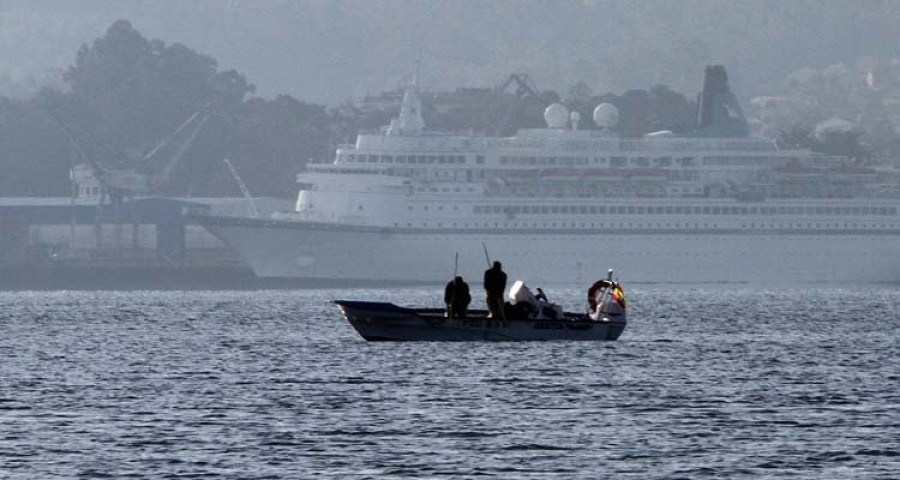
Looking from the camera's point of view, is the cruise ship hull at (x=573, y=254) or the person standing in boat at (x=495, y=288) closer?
the person standing in boat at (x=495, y=288)

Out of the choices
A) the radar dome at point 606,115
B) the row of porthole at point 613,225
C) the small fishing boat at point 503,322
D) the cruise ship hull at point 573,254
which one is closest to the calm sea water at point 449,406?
the small fishing boat at point 503,322

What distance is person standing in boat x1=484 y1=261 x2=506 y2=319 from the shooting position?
224ft

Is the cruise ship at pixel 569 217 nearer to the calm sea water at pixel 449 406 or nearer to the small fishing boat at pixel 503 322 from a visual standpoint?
the calm sea water at pixel 449 406

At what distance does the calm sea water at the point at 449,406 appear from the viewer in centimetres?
4419

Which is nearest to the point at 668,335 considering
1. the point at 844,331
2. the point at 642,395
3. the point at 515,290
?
the point at 844,331

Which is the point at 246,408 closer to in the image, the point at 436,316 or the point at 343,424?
the point at 343,424

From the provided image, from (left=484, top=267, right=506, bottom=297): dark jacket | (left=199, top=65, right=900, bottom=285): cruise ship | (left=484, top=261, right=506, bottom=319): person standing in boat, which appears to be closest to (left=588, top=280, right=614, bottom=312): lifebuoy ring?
(left=484, top=261, right=506, bottom=319): person standing in boat

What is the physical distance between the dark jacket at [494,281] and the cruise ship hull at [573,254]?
101 metres

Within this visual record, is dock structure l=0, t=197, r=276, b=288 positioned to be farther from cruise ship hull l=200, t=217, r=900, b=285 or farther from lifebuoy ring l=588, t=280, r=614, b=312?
lifebuoy ring l=588, t=280, r=614, b=312

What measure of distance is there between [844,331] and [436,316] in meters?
23.2

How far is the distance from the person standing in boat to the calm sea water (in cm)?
105

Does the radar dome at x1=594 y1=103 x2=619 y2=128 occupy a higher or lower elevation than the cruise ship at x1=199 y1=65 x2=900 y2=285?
higher

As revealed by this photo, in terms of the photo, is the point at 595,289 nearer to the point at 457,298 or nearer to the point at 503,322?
the point at 503,322

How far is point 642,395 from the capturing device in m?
56.6
